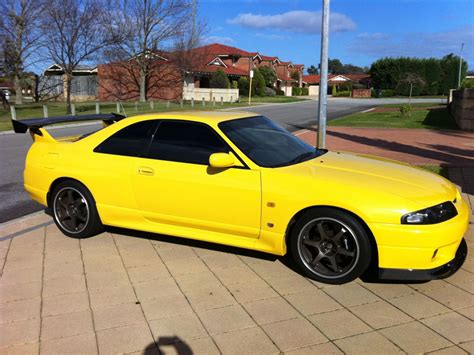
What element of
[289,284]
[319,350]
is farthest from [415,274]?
[319,350]

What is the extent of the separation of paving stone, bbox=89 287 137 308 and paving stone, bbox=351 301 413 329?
5.77 ft

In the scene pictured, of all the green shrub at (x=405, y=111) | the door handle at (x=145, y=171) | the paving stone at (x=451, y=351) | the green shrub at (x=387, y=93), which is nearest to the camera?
the paving stone at (x=451, y=351)

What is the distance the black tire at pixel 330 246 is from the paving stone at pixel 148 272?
1.19m

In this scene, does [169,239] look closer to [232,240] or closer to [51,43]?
[232,240]

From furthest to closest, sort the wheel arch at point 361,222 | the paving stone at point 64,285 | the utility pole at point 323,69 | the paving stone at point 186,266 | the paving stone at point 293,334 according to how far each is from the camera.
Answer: the utility pole at point 323,69
the paving stone at point 186,266
the paving stone at point 64,285
the wheel arch at point 361,222
the paving stone at point 293,334

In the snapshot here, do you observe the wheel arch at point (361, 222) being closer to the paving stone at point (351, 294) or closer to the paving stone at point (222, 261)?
the paving stone at point (351, 294)

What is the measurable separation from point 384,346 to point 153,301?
1.74m

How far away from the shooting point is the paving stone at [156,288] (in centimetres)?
362

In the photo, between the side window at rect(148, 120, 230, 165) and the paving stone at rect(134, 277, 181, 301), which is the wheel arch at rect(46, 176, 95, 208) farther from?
the paving stone at rect(134, 277, 181, 301)

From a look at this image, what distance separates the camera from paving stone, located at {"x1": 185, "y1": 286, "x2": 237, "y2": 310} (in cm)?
345

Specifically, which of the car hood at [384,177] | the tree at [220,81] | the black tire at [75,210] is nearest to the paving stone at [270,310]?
the car hood at [384,177]

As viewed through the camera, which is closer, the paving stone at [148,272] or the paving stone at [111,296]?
the paving stone at [111,296]

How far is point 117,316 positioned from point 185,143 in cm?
179

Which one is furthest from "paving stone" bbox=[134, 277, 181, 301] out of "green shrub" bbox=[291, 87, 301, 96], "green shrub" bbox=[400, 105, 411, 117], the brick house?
"green shrub" bbox=[291, 87, 301, 96]
